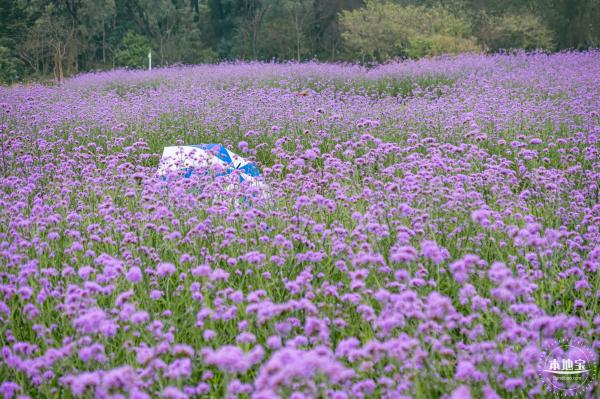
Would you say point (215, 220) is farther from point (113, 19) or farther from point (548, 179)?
point (113, 19)

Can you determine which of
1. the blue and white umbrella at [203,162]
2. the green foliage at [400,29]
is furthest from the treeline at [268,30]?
the blue and white umbrella at [203,162]

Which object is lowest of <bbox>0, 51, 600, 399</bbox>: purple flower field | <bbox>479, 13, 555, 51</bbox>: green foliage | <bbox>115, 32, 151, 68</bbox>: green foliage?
<bbox>0, 51, 600, 399</bbox>: purple flower field

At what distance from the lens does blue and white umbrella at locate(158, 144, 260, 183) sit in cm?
478

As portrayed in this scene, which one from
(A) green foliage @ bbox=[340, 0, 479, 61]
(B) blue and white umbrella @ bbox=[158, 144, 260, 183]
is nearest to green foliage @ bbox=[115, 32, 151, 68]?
(A) green foliage @ bbox=[340, 0, 479, 61]

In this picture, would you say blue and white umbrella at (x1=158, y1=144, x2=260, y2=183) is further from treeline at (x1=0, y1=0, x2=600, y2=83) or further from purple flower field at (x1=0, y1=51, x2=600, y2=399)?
treeline at (x1=0, y1=0, x2=600, y2=83)

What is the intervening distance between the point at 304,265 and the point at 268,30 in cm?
2646

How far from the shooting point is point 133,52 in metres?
28.7

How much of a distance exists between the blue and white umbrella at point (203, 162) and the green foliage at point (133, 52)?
76.0ft

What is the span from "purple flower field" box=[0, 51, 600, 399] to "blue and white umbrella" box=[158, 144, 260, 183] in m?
0.21

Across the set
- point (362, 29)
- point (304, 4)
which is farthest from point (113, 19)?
point (362, 29)

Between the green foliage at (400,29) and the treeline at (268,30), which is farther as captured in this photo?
the treeline at (268,30)

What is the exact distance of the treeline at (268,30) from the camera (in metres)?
23.0

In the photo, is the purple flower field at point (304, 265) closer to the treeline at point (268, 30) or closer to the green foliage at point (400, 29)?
the green foliage at point (400, 29)

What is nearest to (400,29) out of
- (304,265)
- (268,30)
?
(268,30)
